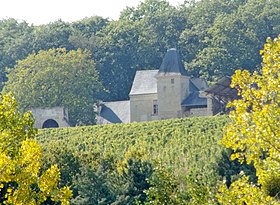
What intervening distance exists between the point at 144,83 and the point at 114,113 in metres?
3.48

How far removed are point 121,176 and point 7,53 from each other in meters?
61.7

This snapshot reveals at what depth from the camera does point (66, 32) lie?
104m

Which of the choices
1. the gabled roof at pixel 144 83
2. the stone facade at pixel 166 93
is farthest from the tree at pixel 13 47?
the gabled roof at pixel 144 83

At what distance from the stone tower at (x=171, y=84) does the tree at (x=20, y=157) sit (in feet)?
206

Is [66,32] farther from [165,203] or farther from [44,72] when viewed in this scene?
[165,203]

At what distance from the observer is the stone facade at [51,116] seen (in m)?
80.4

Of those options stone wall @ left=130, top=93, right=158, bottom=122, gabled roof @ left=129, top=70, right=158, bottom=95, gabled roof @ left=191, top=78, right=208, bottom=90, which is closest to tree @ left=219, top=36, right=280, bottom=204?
stone wall @ left=130, top=93, right=158, bottom=122

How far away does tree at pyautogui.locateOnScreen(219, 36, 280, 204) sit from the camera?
18.1 m

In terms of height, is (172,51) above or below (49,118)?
above

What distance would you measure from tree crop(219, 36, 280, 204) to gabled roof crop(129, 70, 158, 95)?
70.3 m

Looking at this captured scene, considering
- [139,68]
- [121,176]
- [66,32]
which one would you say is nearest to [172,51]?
[139,68]

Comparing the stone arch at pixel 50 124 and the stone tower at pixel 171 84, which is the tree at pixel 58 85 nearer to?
the stone arch at pixel 50 124

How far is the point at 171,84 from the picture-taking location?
3418 inches

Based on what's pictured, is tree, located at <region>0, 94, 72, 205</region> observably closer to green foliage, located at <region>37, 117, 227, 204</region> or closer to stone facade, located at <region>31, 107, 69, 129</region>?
green foliage, located at <region>37, 117, 227, 204</region>
